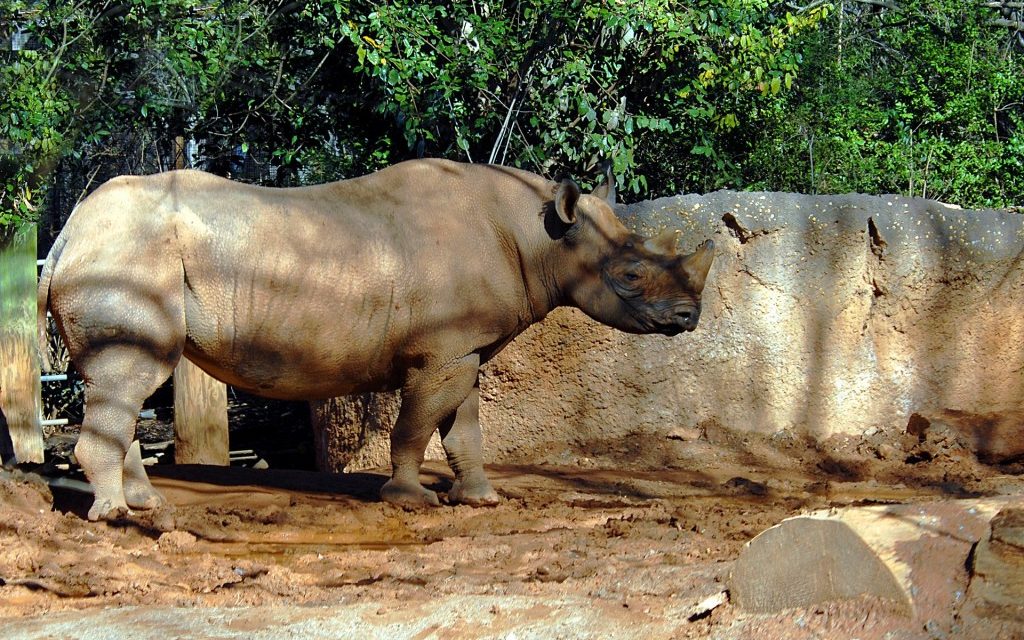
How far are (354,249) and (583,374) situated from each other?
256 cm

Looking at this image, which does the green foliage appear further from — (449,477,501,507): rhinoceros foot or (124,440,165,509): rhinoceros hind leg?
(124,440,165,509): rhinoceros hind leg

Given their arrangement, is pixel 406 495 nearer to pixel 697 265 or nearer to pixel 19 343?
pixel 697 265

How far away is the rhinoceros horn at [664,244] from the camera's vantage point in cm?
758

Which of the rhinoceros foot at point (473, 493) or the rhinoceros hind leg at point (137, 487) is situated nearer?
the rhinoceros hind leg at point (137, 487)

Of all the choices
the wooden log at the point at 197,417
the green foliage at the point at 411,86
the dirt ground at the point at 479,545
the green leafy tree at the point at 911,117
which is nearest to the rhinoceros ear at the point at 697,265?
the dirt ground at the point at 479,545

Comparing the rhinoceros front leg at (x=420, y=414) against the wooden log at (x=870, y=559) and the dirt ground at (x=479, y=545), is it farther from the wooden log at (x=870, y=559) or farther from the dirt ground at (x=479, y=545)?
the wooden log at (x=870, y=559)

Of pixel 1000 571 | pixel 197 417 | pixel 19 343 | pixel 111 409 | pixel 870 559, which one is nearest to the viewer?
pixel 1000 571

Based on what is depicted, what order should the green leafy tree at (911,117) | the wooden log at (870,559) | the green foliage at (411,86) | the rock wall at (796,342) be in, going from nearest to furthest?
the wooden log at (870,559), the rock wall at (796,342), the green foliage at (411,86), the green leafy tree at (911,117)

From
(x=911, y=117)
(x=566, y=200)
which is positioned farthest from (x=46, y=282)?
(x=911, y=117)

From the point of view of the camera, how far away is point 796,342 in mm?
9242

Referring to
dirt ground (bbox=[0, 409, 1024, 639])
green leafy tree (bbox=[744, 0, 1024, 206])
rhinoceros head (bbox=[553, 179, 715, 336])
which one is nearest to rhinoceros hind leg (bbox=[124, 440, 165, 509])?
dirt ground (bbox=[0, 409, 1024, 639])

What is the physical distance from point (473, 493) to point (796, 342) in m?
2.91

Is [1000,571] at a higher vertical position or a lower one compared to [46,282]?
lower

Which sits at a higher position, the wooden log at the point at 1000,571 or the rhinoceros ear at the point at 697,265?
the rhinoceros ear at the point at 697,265
